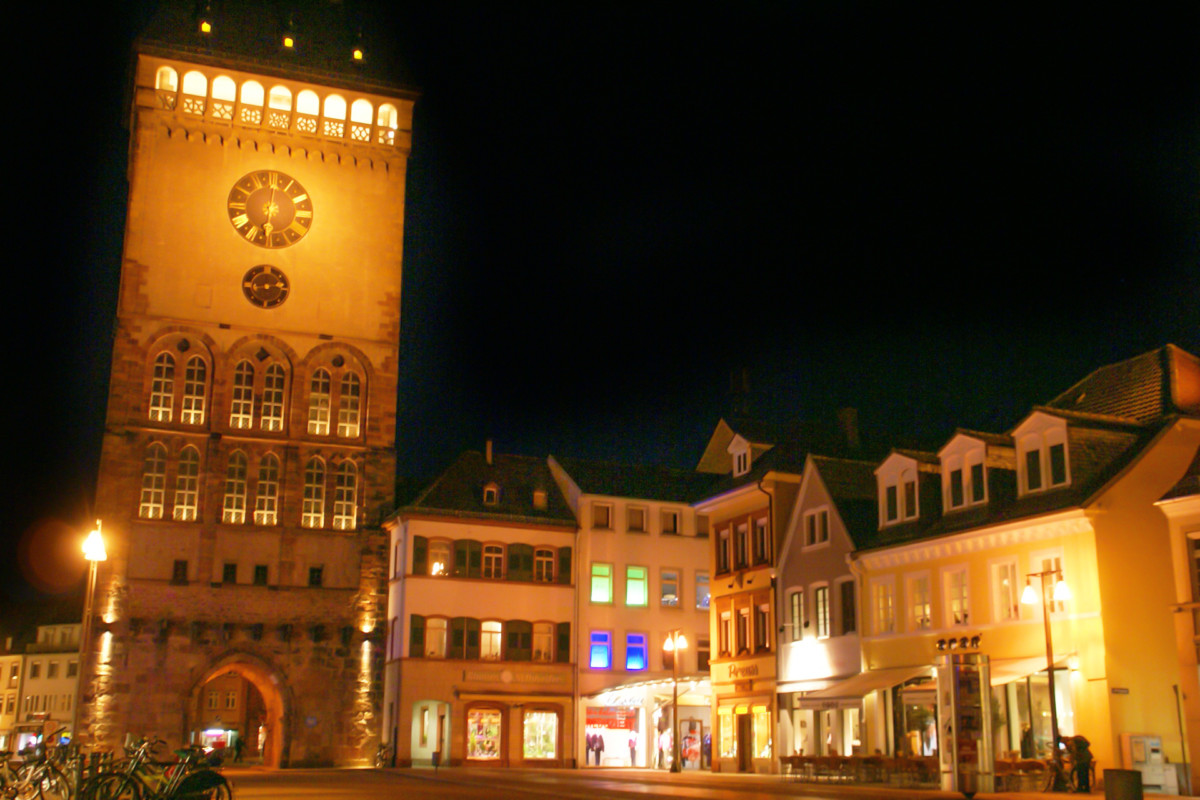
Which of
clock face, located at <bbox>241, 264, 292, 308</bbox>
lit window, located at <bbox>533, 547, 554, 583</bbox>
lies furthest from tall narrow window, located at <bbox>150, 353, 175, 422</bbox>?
lit window, located at <bbox>533, 547, 554, 583</bbox>

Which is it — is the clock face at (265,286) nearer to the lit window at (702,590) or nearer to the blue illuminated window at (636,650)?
the blue illuminated window at (636,650)

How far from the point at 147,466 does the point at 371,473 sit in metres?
10.4

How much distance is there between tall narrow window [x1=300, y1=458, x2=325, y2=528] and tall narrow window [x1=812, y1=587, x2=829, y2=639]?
28.4 meters

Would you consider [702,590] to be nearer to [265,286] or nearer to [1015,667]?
[265,286]

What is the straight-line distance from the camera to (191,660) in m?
61.7

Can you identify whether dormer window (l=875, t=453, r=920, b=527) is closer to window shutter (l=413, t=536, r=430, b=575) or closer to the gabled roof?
the gabled roof

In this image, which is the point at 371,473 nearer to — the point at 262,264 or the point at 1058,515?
the point at 262,264

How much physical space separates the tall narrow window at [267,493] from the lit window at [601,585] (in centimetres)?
1545

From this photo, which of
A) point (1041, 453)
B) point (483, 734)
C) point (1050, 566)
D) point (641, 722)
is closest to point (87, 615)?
point (1050, 566)

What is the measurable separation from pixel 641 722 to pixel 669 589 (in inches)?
250

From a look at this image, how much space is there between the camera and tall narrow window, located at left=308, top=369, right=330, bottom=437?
66750mm

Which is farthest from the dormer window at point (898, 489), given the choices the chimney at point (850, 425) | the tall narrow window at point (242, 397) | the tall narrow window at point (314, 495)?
the tall narrow window at point (242, 397)

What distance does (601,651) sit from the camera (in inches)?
2483

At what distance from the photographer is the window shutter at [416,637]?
196 ft
